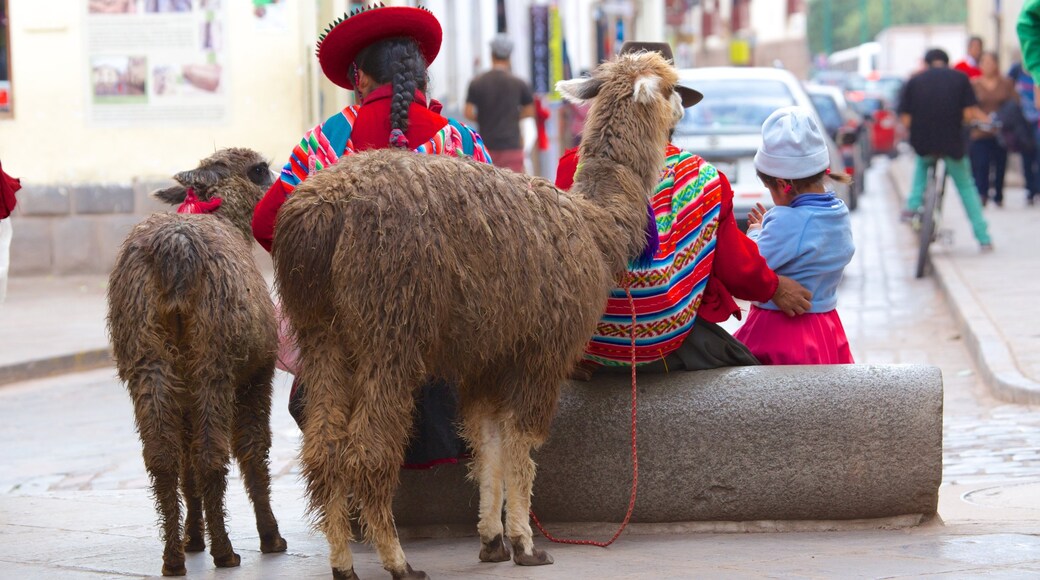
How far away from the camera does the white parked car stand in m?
13.6

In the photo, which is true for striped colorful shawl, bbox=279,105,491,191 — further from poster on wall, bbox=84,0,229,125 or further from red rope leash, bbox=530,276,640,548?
poster on wall, bbox=84,0,229,125

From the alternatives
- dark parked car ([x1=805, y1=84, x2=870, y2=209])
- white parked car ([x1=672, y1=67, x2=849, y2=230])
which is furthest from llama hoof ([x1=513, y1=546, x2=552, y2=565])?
dark parked car ([x1=805, y1=84, x2=870, y2=209])

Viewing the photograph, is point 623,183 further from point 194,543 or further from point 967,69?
point 967,69

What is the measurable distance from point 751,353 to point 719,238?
570mm

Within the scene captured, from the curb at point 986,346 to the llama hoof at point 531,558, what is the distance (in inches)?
171

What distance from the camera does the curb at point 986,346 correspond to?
26.9ft

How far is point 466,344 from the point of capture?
4.38 metres

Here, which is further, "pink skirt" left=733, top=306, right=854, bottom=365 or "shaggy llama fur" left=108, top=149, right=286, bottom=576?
"pink skirt" left=733, top=306, right=854, bottom=365

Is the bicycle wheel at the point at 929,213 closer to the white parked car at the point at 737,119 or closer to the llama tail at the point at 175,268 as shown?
the white parked car at the point at 737,119

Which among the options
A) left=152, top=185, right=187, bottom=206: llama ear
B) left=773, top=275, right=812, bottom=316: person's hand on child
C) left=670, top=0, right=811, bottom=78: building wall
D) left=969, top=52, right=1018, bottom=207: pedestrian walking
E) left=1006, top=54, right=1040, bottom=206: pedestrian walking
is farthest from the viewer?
left=670, top=0, right=811, bottom=78: building wall

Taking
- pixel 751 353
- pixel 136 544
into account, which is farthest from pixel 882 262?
pixel 136 544

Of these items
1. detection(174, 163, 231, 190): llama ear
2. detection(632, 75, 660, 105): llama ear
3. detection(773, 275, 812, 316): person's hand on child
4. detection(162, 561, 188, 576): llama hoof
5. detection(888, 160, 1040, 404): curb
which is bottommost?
detection(888, 160, 1040, 404): curb

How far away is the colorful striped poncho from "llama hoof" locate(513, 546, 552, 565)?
0.76 m

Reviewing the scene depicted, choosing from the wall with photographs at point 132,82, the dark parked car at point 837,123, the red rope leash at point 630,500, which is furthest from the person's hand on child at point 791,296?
the dark parked car at point 837,123
